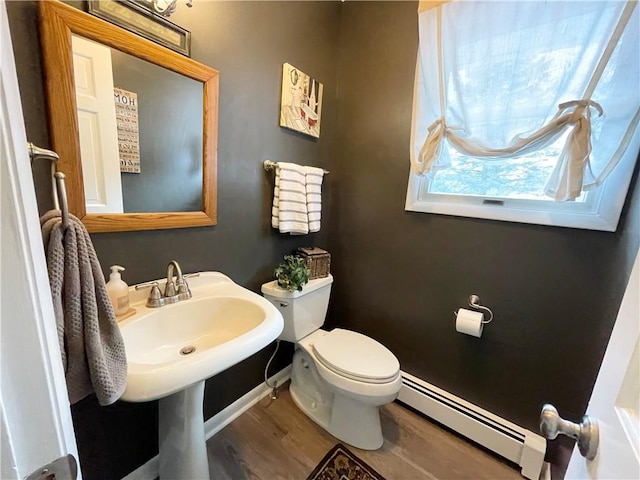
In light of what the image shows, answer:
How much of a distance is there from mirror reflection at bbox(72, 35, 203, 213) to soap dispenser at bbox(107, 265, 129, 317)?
8.4 inches

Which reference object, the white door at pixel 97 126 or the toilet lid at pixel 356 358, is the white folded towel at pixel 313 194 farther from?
the white door at pixel 97 126

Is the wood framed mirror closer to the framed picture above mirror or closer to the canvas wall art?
the framed picture above mirror

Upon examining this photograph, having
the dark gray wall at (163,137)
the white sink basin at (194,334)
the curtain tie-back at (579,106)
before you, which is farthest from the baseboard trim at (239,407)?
the curtain tie-back at (579,106)

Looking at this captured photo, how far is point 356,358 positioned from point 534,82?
1.41 m

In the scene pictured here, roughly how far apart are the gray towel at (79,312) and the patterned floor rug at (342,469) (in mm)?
1063

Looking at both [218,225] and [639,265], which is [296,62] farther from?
[639,265]

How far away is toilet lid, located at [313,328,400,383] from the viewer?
4.20ft

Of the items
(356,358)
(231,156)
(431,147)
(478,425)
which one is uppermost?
(431,147)

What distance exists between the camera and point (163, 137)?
1.04 meters

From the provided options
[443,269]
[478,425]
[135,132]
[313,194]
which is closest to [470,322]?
[443,269]

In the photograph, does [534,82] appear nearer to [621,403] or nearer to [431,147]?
[431,147]

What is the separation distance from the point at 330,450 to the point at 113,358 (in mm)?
1193

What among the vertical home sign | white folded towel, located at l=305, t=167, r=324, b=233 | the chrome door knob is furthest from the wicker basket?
the chrome door knob

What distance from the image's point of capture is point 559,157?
1.07 m
